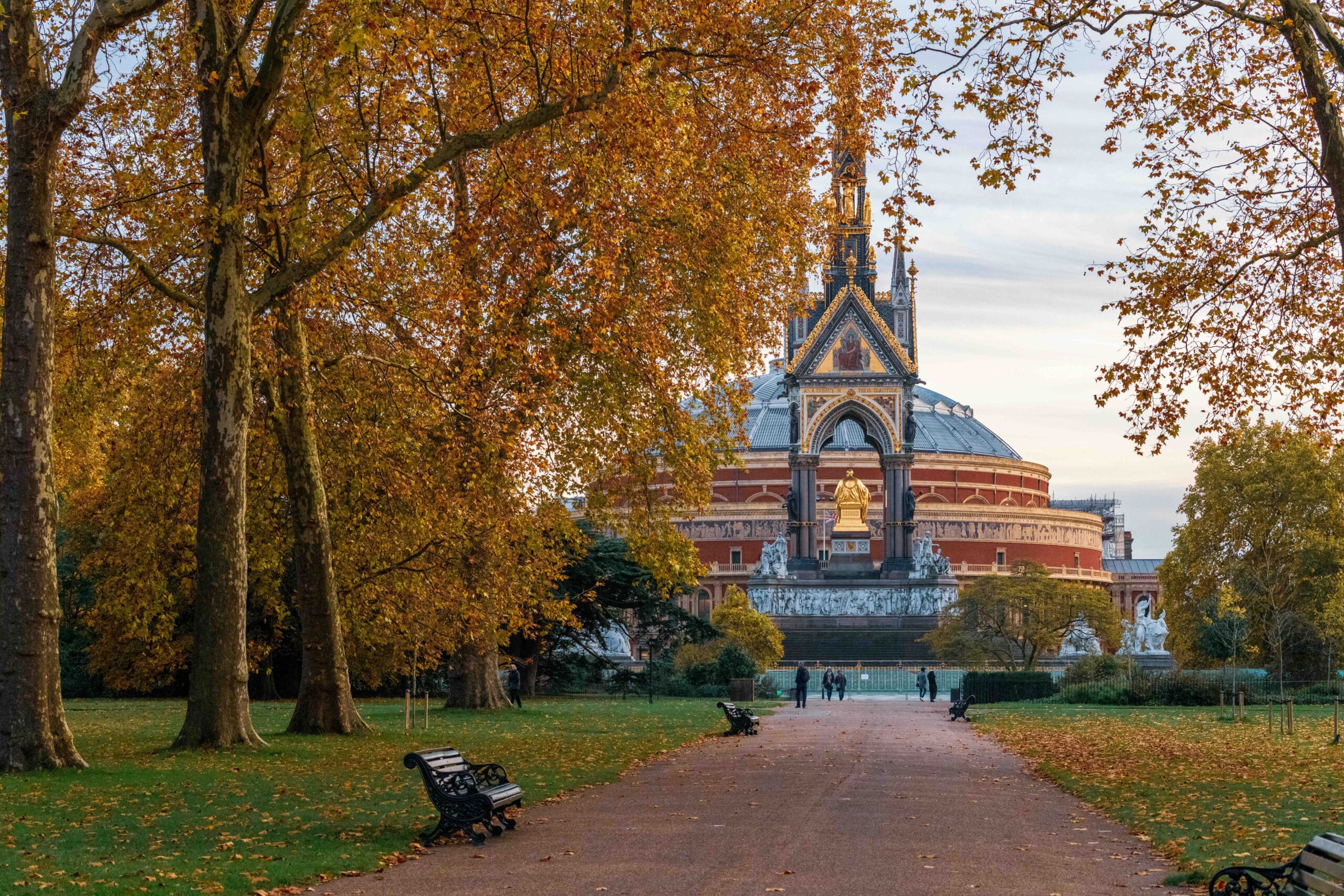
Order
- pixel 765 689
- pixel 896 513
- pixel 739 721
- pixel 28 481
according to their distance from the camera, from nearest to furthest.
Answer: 1. pixel 28 481
2. pixel 739 721
3. pixel 765 689
4. pixel 896 513

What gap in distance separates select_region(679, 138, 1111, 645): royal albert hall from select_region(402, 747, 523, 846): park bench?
1910 inches

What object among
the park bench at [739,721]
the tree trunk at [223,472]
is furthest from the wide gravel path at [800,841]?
the park bench at [739,721]

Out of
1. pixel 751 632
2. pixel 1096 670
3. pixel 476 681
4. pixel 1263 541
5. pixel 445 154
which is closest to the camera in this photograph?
pixel 445 154

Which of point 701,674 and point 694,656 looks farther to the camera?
point 694,656

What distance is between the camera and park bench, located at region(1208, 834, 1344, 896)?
23.6 feet

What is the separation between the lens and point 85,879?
31.8 ft

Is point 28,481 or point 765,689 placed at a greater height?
point 28,481

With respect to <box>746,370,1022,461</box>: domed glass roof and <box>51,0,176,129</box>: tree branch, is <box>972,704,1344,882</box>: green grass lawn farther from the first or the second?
<box>746,370,1022,461</box>: domed glass roof

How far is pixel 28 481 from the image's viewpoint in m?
16.3

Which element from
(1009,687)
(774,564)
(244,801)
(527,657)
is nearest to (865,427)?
(774,564)

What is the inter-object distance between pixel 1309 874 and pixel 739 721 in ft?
59.9

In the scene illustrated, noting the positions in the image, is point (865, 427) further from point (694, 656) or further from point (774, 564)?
point (694, 656)

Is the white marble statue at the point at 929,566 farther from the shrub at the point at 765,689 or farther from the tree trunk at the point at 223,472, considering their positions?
the tree trunk at the point at 223,472

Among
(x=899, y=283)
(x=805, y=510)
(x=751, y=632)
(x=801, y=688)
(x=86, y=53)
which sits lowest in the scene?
(x=801, y=688)
